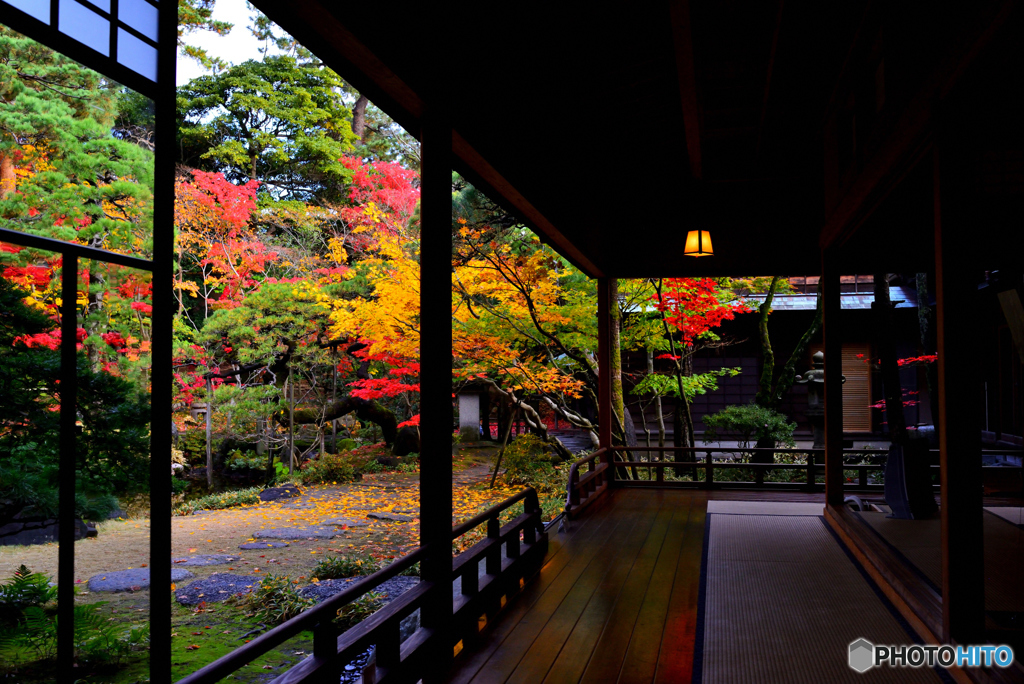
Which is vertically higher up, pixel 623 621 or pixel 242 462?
pixel 623 621

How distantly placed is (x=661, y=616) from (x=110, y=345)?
3.15m

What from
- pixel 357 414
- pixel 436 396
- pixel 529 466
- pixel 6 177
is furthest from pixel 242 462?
pixel 6 177

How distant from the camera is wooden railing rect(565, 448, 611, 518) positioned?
6.14 meters

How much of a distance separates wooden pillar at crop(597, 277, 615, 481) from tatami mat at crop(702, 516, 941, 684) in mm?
2455

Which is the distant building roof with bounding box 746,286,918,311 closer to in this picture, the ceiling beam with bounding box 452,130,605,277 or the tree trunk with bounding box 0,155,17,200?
the ceiling beam with bounding box 452,130,605,277

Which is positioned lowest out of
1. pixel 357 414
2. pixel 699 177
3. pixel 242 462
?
pixel 242 462

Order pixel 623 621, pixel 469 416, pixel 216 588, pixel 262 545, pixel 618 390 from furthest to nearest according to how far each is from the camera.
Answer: pixel 469 416 → pixel 618 390 → pixel 262 545 → pixel 216 588 → pixel 623 621

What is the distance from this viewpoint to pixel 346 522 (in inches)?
349

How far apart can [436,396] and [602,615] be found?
5.67ft

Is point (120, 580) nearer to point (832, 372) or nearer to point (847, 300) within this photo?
point (832, 372)

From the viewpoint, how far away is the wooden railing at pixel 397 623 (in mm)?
1788

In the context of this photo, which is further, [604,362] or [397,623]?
[604,362]

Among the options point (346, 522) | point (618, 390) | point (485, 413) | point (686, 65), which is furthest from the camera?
point (485, 413)

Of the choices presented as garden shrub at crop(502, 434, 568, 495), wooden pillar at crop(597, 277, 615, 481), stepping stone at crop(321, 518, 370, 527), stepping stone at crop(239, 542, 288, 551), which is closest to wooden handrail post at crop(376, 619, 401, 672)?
wooden pillar at crop(597, 277, 615, 481)
